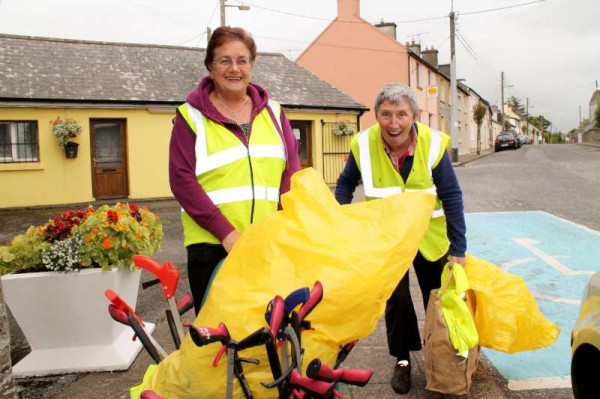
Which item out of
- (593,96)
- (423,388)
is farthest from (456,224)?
(593,96)

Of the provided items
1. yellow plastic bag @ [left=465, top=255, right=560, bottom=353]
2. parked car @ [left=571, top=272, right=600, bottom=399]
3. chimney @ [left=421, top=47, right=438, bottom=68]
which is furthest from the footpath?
chimney @ [left=421, top=47, right=438, bottom=68]

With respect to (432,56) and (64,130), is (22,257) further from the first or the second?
(432,56)

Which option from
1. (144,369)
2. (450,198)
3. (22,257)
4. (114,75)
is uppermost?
(114,75)

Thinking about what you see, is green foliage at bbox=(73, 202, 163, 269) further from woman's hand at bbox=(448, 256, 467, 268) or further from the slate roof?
the slate roof

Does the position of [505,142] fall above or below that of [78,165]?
above

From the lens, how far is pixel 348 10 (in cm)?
2744

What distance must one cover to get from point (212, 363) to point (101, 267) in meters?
2.30

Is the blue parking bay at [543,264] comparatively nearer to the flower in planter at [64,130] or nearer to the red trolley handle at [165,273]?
the red trolley handle at [165,273]

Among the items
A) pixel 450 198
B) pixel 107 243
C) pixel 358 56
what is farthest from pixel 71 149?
pixel 358 56

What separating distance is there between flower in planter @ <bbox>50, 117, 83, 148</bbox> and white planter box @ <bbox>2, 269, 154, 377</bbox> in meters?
11.1

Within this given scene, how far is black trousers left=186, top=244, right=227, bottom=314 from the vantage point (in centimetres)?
219

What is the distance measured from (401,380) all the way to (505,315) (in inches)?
29.1

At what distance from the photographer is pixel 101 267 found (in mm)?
3494

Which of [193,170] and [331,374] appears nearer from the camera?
[331,374]
